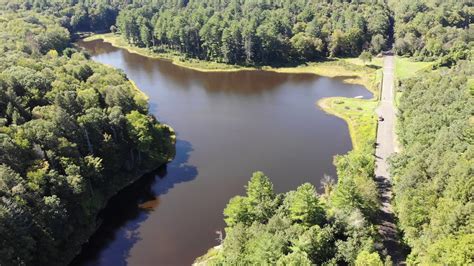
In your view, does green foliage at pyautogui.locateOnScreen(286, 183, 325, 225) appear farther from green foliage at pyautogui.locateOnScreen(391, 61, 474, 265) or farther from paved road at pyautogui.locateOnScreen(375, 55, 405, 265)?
green foliage at pyautogui.locateOnScreen(391, 61, 474, 265)

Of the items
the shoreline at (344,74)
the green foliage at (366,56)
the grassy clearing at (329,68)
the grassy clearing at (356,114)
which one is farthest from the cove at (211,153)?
the green foliage at (366,56)

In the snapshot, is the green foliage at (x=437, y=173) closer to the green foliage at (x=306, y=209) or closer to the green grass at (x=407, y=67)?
the green foliage at (x=306, y=209)

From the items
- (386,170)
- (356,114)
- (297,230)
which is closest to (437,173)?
(386,170)

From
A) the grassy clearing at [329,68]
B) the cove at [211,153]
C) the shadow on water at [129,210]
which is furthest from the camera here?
the grassy clearing at [329,68]

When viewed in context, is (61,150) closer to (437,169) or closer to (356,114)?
(437,169)

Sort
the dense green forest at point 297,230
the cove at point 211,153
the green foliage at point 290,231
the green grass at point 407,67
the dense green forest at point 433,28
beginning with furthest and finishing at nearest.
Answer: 1. the dense green forest at point 433,28
2. the green grass at point 407,67
3. the cove at point 211,153
4. the green foliage at point 290,231
5. the dense green forest at point 297,230

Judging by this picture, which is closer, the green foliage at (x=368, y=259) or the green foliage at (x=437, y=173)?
the green foliage at (x=368, y=259)

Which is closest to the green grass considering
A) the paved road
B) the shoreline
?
the paved road
